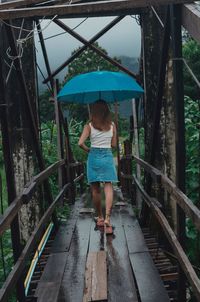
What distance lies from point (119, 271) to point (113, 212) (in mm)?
2223

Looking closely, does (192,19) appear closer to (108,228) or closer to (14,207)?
(14,207)

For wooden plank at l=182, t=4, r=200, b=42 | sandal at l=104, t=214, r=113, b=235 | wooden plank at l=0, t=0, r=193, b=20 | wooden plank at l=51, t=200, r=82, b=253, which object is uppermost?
wooden plank at l=0, t=0, r=193, b=20

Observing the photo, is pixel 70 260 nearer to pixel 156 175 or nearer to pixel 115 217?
pixel 156 175

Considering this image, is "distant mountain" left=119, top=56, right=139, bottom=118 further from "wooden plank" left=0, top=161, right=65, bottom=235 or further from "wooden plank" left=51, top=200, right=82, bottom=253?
"wooden plank" left=0, top=161, right=65, bottom=235

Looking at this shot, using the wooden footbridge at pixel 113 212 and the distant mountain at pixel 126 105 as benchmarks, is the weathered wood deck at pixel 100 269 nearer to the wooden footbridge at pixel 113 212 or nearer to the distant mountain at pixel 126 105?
the wooden footbridge at pixel 113 212

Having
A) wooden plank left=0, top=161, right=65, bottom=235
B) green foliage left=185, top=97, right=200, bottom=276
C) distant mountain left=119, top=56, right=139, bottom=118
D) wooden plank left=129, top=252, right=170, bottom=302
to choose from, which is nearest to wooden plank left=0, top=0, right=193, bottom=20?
wooden plank left=0, top=161, right=65, bottom=235

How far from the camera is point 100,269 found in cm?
378

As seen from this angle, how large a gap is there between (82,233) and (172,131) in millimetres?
1430

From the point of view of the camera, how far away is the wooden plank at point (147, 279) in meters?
3.34

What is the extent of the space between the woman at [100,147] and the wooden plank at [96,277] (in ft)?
2.62

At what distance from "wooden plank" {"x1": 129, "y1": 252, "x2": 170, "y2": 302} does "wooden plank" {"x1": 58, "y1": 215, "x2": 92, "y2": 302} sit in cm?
43

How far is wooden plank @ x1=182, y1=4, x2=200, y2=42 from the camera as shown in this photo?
7.99ft

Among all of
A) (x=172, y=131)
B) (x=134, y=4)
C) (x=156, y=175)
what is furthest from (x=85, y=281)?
(x=134, y=4)

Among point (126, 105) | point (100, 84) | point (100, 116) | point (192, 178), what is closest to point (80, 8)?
point (100, 84)
